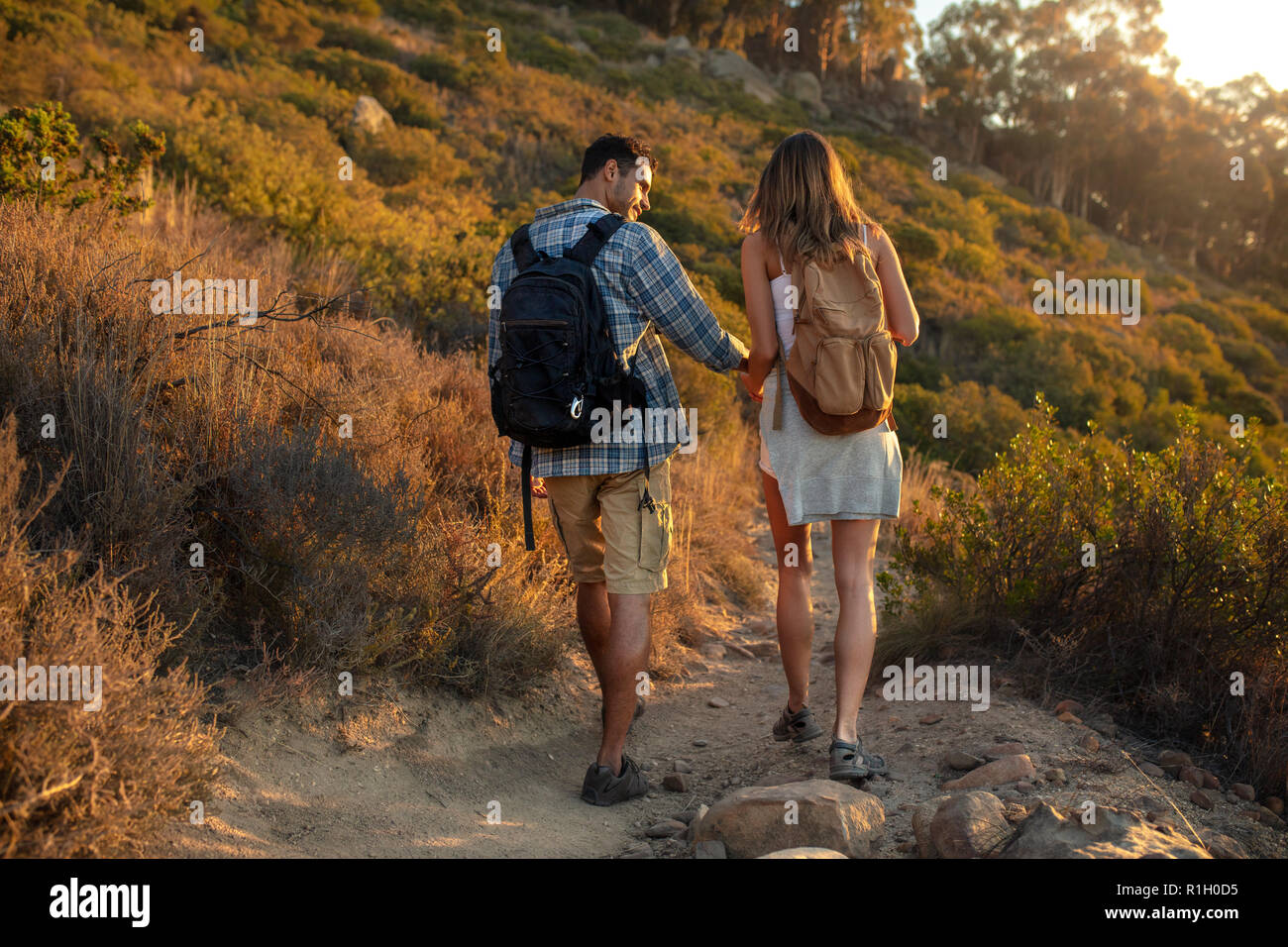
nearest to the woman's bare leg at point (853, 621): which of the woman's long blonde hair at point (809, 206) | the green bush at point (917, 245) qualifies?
the woman's long blonde hair at point (809, 206)

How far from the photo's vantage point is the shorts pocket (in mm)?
3244

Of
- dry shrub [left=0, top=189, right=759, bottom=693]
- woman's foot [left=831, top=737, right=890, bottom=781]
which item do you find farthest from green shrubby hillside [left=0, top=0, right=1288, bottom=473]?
woman's foot [left=831, top=737, right=890, bottom=781]

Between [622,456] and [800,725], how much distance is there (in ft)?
4.71

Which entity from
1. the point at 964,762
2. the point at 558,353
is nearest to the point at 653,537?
the point at 558,353

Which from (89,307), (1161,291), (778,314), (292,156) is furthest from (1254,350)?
(89,307)

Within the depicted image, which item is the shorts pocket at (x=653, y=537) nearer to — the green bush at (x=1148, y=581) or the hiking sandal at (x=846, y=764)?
the hiking sandal at (x=846, y=764)

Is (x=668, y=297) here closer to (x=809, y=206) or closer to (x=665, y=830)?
(x=809, y=206)

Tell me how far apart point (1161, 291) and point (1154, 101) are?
52.5ft

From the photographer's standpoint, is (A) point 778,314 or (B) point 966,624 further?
(B) point 966,624

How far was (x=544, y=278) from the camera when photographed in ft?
9.89

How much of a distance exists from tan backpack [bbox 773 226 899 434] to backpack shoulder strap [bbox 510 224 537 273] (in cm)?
92

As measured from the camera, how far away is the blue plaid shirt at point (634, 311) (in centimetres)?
312

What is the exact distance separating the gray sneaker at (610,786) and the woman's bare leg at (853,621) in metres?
0.76
